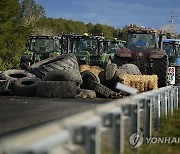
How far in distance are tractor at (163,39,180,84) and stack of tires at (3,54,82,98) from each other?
6.68 m

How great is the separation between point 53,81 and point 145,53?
22.8ft

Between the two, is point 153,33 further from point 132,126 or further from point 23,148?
point 23,148

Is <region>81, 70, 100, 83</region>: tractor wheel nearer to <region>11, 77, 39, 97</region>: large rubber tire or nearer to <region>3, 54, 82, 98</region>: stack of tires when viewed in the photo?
<region>3, 54, 82, 98</region>: stack of tires

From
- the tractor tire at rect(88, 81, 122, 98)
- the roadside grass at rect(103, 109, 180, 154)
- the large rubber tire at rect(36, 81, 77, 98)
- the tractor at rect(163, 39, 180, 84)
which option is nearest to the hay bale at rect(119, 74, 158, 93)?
the tractor tire at rect(88, 81, 122, 98)

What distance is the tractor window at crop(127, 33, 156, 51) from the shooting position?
2300 centimetres

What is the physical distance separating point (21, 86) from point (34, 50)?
33.8 feet

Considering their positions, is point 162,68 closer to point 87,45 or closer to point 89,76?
point 89,76

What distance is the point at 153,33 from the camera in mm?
22938

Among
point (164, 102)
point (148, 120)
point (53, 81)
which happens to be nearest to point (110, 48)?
point (53, 81)

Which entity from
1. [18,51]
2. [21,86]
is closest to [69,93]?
[21,86]

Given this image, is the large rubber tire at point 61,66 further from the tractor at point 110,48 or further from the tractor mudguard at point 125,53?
the tractor at point 110,48

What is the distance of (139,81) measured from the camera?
18.3 m

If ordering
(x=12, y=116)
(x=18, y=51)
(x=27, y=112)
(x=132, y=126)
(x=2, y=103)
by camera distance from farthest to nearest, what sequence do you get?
1. (x=18, y=51)
2. (x=2, y=103)
3. (x=27, y=112)
4. (x=12, y=116)
5. (x=132, y=126)

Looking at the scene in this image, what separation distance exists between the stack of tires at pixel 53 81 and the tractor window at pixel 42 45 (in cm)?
774
